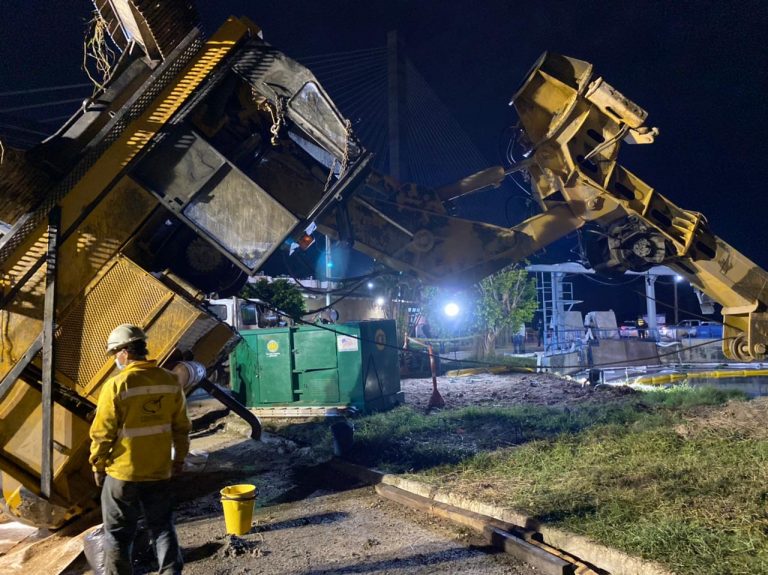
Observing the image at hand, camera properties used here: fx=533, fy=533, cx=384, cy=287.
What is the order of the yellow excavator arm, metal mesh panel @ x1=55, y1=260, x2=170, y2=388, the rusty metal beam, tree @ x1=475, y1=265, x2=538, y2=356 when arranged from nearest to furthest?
the rusty metal beam
metal mesh panel @ x1=55, y1=260, x2=170, y2=388
the yellow excavator arm
tree @ x1=475, y1=265, x2=538, y2=356

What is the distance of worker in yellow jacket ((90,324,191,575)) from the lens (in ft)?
11.0

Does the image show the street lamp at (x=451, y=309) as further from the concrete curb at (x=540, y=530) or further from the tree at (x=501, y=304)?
the concrete curb at (x=540, y=530)

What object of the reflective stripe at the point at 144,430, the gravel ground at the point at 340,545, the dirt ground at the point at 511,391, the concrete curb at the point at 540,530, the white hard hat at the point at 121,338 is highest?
the white hard hat at the point at 121,338

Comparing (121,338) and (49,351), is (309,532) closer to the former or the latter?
(121,338)

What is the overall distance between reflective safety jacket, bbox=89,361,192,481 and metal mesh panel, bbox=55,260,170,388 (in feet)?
3.90

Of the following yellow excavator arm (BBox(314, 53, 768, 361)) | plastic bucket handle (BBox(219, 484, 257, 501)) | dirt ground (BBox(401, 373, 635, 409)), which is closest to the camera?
plastic bucket handle (BBox(219, 484, 257, 501))

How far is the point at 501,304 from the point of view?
25781 millimetres

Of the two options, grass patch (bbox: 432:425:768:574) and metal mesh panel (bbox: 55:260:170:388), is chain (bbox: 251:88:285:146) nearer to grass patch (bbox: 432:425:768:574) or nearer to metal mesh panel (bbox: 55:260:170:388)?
metal mesh panel (bbox: 55:260:170:388)

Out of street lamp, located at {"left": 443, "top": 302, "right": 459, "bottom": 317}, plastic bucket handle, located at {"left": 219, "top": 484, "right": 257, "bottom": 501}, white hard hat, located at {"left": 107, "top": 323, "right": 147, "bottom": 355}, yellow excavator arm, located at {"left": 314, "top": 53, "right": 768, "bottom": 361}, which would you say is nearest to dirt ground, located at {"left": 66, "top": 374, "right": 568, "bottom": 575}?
plastic bucket handle, located at {"left": 219, "top": 484, "right": 257, "bottom": 501}

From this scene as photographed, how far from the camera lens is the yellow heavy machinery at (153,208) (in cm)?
436

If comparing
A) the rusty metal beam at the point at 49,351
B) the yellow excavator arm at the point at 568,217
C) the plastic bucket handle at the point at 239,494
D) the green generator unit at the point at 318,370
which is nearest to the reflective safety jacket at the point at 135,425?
the plastic bucket handle at the point at 239,494

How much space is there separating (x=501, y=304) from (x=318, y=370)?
17689 millimetres

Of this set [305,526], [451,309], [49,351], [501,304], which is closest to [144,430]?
[49,351]

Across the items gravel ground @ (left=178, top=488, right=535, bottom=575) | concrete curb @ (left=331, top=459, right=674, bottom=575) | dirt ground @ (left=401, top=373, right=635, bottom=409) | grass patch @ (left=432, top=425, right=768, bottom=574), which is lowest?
gravel ground @ (left=178, top=488, right=535, bottom=575)
